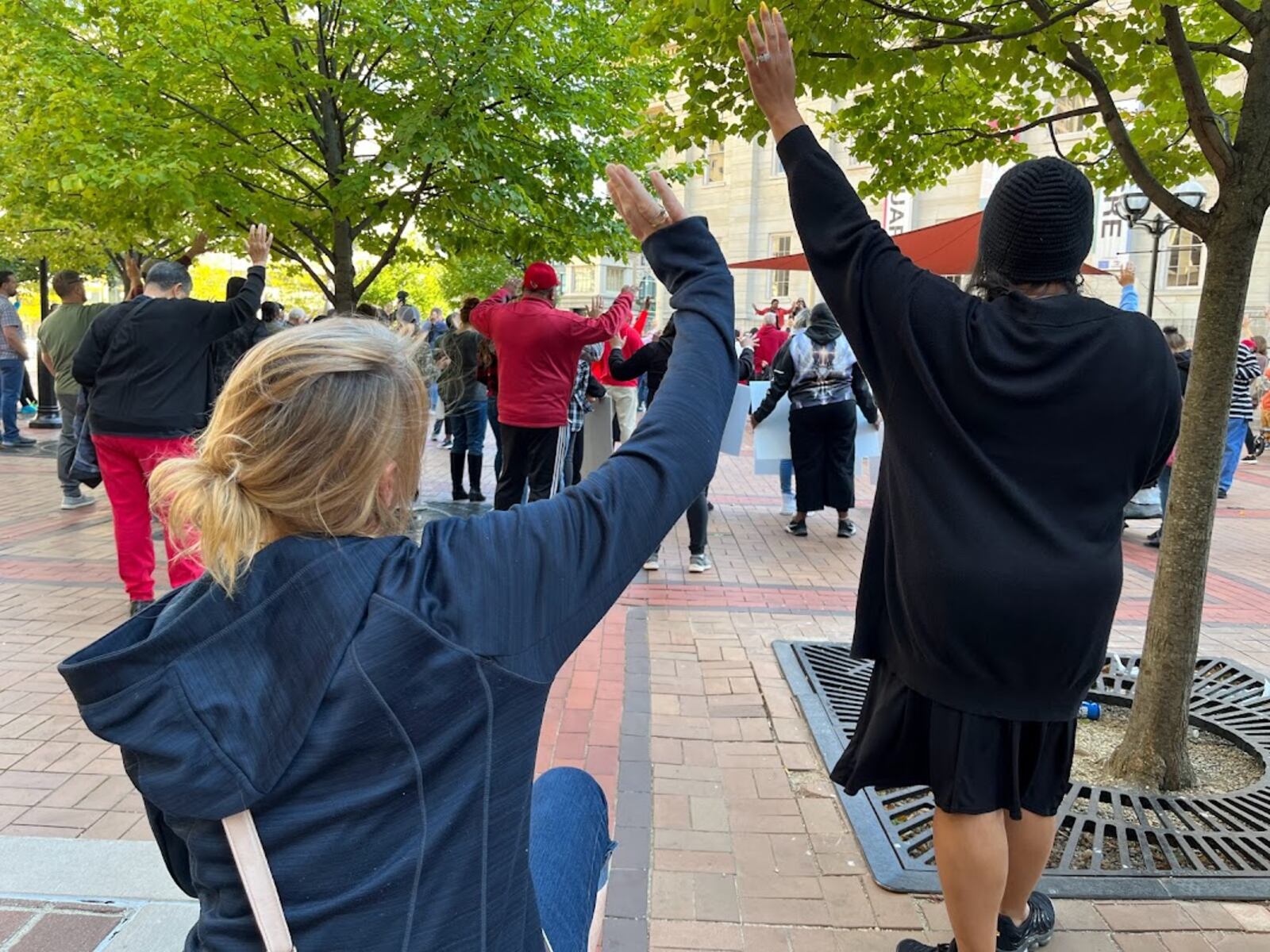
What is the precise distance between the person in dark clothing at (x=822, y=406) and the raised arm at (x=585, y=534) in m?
6.31

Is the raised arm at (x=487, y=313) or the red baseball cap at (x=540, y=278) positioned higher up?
the red baseball cap at (x=540, y=278)

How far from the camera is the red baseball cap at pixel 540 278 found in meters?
6.19

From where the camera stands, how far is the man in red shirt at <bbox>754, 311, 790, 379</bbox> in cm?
1453

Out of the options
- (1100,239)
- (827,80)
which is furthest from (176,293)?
(1100,239)

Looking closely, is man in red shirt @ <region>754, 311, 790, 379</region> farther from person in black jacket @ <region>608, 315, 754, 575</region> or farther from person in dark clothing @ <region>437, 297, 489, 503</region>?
person in black jacket @ <region>608, 315, 754, 575</region>

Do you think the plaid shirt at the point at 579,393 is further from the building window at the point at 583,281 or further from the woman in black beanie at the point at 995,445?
the building window at the point at 583,281

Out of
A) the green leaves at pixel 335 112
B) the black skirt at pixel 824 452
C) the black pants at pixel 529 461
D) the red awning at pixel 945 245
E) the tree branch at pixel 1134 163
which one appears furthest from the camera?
the red awning at pixel 945 245

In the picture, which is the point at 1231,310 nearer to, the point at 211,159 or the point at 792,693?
the point at 792,693

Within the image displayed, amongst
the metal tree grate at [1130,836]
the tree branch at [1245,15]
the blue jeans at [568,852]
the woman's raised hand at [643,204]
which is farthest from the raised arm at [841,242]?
the tree branch at [1245,15]

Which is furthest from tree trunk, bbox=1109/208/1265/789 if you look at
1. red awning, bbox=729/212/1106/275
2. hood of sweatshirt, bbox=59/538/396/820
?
red awning, bbox=729/212/1106/275

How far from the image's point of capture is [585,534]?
1.18 meters

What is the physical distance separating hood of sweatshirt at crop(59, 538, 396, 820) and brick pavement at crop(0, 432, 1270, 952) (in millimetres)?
1799

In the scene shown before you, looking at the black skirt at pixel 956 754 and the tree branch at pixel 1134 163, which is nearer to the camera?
the black skirt at pixel 956 754

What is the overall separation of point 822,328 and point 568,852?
6.43 meters
